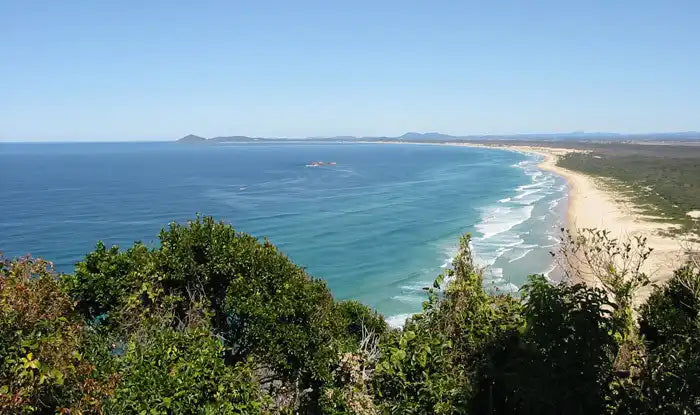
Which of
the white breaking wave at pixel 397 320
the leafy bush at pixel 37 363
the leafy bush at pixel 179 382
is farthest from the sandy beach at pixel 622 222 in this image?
the leafy bush at pixel 37 363

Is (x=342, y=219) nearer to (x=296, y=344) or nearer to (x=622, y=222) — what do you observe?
(x=622, y=222)

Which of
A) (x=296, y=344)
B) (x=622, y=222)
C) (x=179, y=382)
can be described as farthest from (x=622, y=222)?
(x=179, y=382)

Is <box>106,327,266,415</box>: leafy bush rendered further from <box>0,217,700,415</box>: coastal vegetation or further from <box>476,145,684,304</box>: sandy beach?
<box>476,145,684,304</box>: sandy beach

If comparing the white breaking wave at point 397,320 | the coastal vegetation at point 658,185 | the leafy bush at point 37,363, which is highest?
the leafy bush at point 37,363

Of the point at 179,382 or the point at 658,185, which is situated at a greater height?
the point at 179,382

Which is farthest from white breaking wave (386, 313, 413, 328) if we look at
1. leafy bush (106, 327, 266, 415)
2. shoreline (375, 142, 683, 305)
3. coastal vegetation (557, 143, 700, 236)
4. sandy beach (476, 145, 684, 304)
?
coastal vegetation (557, 143, 700, 236)

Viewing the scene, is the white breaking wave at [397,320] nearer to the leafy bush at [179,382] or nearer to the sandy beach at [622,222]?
the sandy beach at [622,222]
